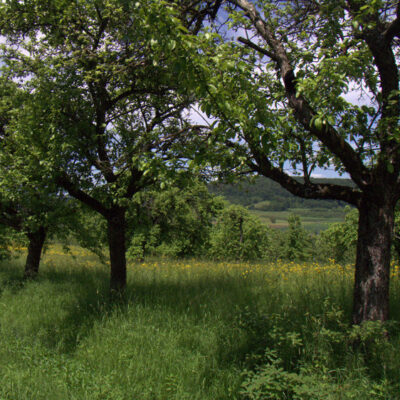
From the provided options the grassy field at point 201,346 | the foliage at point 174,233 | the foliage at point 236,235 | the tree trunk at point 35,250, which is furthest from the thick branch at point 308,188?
the foliage at point 236,235

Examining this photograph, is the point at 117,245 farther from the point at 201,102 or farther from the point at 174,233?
the point at 174,233

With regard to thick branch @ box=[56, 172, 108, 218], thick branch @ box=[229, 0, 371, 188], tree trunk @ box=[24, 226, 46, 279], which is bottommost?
tree trunk @ box=[24, 226, 46, 279]

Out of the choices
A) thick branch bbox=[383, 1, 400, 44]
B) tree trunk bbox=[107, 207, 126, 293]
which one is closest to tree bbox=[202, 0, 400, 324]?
thick branch bbox=[383, 1, 400, 44]

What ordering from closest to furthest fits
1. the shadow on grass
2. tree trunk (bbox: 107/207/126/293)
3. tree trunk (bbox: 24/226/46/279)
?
the shadow on grass
tree trunk (bbox: 107/207/126/293)
tree trunk (bbox: 24/226/46/279)

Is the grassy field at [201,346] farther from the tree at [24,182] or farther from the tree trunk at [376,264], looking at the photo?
the tree at [24,182]

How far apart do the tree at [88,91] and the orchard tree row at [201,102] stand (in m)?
0.03

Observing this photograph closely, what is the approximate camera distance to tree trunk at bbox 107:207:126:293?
21.2ft

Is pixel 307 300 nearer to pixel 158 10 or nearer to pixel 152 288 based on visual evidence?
pixel 152 288

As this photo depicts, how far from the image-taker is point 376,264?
12.9 ft

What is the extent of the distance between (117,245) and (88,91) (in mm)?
2913

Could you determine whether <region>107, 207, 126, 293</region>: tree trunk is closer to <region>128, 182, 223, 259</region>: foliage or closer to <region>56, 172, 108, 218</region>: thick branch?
<region>56, 172, 108, 218</region>: thick branch

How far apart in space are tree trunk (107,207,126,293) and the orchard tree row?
2 cm

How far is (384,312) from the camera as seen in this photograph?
3967mm

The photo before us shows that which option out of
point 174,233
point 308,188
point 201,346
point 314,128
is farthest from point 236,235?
point 314,128
